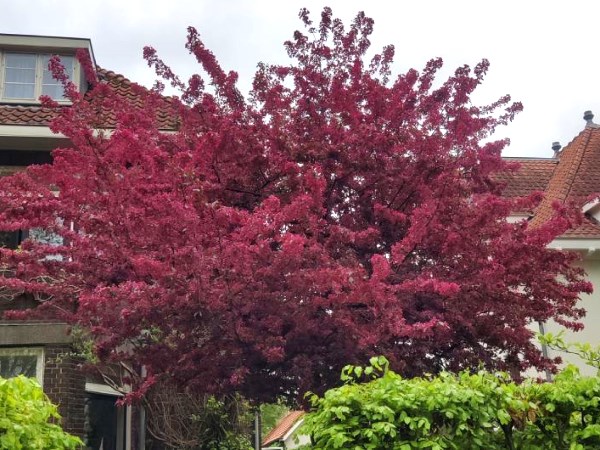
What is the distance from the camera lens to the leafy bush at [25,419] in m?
3.50

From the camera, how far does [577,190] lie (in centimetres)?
1490

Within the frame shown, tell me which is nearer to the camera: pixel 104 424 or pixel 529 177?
pixel 104 424

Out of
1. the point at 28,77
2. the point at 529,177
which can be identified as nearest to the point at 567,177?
the point at 529,177

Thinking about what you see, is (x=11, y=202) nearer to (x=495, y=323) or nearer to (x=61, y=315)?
(x=61, y=315)

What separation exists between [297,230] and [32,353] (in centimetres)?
520

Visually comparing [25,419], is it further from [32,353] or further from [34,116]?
[34,116]

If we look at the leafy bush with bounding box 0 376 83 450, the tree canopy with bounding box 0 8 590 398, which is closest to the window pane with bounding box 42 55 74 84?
the tree canopy with bounding box 0 8 590 398

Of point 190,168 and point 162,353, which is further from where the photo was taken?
point 162,353

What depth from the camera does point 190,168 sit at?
6.58m

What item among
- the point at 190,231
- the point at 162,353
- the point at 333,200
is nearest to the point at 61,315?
the point at 162,353

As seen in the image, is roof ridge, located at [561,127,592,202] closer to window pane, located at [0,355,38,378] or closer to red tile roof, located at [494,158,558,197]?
red tile roof, located at [494,158,558,197]

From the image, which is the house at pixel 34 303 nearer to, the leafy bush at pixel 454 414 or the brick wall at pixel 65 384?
the brick wall at pixel 65 384

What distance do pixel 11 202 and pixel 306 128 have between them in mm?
3383

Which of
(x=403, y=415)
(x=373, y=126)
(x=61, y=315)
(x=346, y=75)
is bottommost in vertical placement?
(x=403, y=415)
